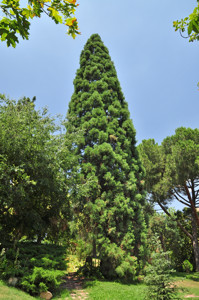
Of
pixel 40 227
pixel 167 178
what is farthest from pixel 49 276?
pixel 167 178

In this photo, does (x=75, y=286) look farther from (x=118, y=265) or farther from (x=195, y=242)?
(x=195, y=242)

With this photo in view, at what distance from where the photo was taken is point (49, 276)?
6164 mm

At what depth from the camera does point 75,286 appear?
28.1 feet

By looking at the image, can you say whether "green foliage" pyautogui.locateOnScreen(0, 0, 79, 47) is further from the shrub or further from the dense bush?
the shrub

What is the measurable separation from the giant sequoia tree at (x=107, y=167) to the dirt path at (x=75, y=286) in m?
1.45

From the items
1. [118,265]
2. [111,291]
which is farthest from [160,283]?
[118,265]

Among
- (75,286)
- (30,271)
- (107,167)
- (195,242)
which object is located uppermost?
(107,167)

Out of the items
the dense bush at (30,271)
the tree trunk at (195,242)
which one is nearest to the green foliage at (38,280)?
the dense bush at (30,271)

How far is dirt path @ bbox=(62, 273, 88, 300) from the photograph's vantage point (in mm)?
7232

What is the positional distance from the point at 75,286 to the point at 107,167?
19.0 ft

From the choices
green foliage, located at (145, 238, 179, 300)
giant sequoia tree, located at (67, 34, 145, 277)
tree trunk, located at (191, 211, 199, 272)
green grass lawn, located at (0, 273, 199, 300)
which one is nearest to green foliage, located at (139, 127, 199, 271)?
tree trunk, located at (191, 211, 199, 272)

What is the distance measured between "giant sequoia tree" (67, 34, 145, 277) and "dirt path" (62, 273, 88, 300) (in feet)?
4.75

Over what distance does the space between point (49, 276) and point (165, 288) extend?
3.50 m

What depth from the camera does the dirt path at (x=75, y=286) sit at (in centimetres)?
723
